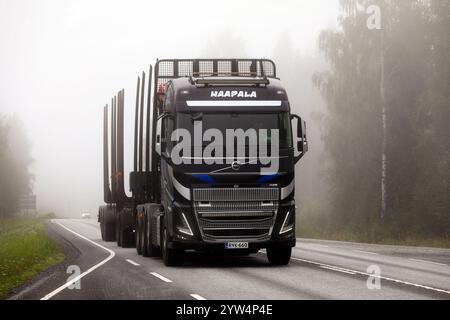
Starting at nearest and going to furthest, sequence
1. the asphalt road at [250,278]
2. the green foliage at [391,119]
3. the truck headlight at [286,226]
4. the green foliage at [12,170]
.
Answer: the asphalt road at [250,278] → the truck headlight at [286,226] → the green foliage at [391,119] → the green foliage at [12,170]

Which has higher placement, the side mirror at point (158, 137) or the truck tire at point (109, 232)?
the side mirror at point (158, 137)

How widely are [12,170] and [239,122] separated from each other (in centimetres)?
8117

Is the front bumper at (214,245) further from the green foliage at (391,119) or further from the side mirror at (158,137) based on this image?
the green foliage at (391,119)

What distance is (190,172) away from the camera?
16.8 meters

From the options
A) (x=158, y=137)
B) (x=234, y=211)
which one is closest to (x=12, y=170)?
(x=158, y=137)

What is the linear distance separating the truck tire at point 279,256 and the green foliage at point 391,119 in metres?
15.8

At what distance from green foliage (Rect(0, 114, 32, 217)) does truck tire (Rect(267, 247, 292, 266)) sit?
7491cm

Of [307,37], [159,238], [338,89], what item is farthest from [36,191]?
[159,238]

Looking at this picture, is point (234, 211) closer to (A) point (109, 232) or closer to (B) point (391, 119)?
(A) point (109, 232)

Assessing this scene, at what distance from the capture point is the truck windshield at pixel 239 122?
1709 centimetres

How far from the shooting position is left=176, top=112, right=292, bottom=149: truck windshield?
1709 centimetres

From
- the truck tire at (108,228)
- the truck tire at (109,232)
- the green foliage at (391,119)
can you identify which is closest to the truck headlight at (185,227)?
the truck tire at (108,228)

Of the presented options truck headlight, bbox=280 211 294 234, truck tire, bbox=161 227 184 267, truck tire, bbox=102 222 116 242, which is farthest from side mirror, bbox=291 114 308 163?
truck tire, bbox=102 222 116 242

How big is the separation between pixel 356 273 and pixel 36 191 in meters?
188
